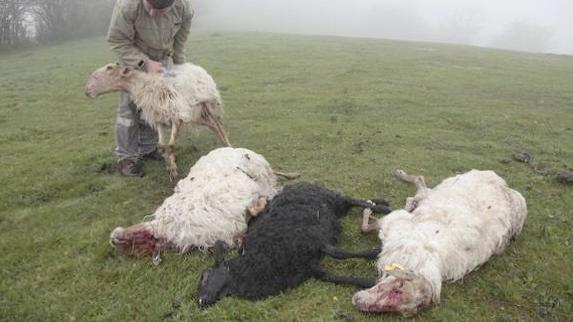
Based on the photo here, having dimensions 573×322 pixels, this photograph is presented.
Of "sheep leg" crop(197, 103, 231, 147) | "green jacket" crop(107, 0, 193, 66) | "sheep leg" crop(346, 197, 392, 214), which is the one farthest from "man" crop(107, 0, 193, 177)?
"sheep leg" crop(346, 197, 392, 214)

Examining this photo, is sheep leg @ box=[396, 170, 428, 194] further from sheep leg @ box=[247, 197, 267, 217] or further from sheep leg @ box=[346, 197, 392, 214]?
sheep leg @ box=[247, 197, 267, 217]

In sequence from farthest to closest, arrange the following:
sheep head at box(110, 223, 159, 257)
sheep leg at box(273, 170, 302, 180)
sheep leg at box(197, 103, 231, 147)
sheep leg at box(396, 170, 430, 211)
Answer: sheep leg at box(197, 103, 231, 147) → sheep leg at box(273, 170, 302, 180) → sheep leg at box(396, 170, 430, 211) → sheep head at box(110, 223, 159, 257)

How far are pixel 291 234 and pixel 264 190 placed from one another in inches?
62.2

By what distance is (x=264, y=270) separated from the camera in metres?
4.97

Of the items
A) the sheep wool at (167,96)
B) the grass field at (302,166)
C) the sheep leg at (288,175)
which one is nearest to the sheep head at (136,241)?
the grass field at (302,166)

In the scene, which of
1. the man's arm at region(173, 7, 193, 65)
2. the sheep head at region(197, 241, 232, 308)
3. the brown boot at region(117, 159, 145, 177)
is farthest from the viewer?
the brown boot at region(117, 159, 145, 177)

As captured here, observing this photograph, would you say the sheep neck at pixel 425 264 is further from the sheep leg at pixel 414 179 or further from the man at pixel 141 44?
the man at pixel 141 44

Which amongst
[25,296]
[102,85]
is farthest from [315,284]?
[102,85]

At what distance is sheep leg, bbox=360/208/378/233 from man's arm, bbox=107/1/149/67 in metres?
4.21

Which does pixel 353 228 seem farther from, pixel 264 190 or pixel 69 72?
pixel 69 72

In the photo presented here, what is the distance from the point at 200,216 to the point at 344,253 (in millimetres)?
1698

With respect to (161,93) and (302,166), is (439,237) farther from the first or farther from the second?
(161,93)

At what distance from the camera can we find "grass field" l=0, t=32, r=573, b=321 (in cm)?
504

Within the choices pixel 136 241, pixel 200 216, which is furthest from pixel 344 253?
pixel 136 241
